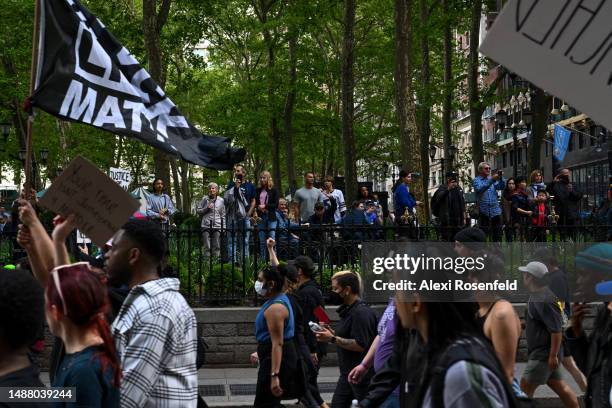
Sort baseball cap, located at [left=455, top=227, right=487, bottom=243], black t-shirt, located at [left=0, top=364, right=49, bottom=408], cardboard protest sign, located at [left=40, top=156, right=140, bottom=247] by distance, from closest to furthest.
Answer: black t-shirt, located at [left=0, top=364, right=49, bottom=408] → cardboard protest sign, located at [left=40, top=156, right=140, bottom=247] → baseball cap, located at [left=455, top=227, right=487, bottom=243]

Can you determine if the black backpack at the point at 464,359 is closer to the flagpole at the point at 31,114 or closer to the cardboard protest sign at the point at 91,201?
the cardboard protest sign at the point at 91,201

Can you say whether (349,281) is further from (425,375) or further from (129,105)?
(425,375)

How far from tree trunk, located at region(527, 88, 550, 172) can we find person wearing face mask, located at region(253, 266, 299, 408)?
2116 cm

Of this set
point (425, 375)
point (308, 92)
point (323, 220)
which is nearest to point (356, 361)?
point (425, 375)

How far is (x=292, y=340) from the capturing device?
9883 millimetres

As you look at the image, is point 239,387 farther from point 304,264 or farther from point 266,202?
point 266,202

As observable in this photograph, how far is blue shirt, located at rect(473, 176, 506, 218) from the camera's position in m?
20.3

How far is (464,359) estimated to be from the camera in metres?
3.52

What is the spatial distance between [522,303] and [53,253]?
35.9ft

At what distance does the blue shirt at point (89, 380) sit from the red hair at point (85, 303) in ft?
0.08

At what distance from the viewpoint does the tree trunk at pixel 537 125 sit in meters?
30.2

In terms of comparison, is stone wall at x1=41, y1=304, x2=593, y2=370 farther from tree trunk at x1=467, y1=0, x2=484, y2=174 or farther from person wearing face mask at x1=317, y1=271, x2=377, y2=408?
tree trunk at x1=467, y1=0, x2=484, y2=174

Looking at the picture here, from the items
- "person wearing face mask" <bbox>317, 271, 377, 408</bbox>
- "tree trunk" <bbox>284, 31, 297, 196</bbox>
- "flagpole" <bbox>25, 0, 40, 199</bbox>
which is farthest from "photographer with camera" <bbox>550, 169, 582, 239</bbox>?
"tree trunk" <bbox>284, 31, 297, 196</bbox>

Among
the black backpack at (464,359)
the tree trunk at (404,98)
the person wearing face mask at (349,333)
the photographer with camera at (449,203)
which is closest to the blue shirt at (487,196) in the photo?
the photographer with camera at (449,203)
